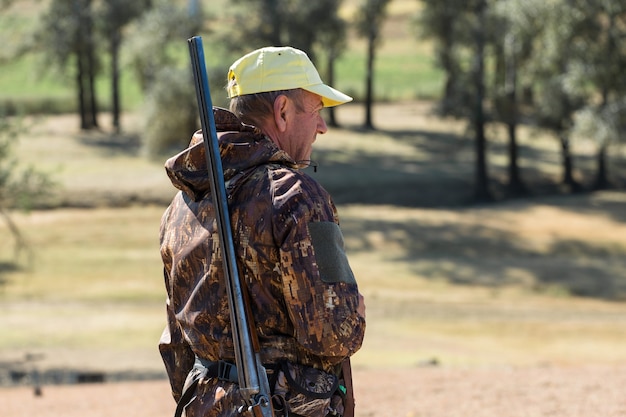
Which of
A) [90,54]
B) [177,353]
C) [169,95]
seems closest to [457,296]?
[169,95]

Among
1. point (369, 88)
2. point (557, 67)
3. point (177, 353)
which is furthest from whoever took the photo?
point (369, 88)

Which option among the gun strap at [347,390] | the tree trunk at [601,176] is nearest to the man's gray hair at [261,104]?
the gun strap at [347,390]

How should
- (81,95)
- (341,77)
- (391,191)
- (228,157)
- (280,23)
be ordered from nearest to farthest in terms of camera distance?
(228,157) → (391,191) → (280,23) → (81,95) → (341,77)

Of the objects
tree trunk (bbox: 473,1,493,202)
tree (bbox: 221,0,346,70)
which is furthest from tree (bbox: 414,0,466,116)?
tree trunk (bbox: 473,1,493,202)

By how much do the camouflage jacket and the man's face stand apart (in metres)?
0.10

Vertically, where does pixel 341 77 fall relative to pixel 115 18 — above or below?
below

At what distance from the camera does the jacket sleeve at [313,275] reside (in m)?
2.78

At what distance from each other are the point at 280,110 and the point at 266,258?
18.1 inches

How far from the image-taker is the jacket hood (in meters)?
2.93

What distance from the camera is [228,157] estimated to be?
296 centimetres

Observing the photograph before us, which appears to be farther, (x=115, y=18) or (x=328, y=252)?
(x=115, y=18)

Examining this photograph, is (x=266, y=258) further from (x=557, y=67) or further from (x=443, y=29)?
(x=443, y=29)

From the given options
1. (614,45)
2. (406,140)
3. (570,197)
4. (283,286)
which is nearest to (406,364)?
(283,286)

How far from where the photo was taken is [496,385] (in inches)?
344
